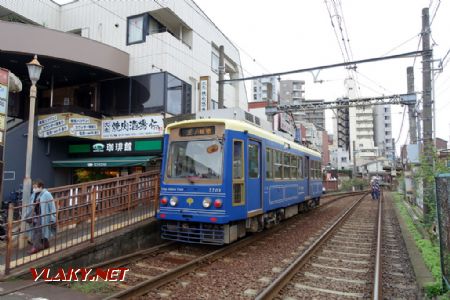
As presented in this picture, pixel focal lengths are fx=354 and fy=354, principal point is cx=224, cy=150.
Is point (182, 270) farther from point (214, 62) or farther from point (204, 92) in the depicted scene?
point (214, 62)

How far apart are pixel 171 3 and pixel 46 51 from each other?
5956 millimetres

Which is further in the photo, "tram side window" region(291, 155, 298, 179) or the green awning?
the green awning

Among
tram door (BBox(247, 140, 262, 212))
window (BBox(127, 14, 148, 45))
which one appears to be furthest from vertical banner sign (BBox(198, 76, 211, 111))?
tram door (BBox(247, 140, 262, 212))

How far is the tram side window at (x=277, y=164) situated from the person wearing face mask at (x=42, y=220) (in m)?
6.03

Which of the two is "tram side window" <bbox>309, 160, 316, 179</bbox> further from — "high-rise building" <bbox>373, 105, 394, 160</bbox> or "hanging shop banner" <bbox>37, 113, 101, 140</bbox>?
"high-rise building" <bbox>373, 105, 394, 160</bbox>

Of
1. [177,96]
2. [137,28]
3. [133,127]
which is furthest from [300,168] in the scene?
[137,28]

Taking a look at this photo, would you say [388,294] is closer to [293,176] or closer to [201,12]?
[293,176]

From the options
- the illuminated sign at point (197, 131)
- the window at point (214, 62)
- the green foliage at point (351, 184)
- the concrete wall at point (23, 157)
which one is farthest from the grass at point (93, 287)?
the green foliage at point (351, 184)

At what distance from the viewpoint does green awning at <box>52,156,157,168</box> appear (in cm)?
1356

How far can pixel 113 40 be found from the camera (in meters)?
16.7

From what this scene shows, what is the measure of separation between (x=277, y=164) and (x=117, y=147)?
7871mm

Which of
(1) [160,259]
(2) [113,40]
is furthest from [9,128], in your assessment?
(1) [160,259]

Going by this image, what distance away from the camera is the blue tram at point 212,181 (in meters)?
7.99

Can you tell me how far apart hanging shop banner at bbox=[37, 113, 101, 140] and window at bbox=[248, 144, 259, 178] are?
904 centimetres
